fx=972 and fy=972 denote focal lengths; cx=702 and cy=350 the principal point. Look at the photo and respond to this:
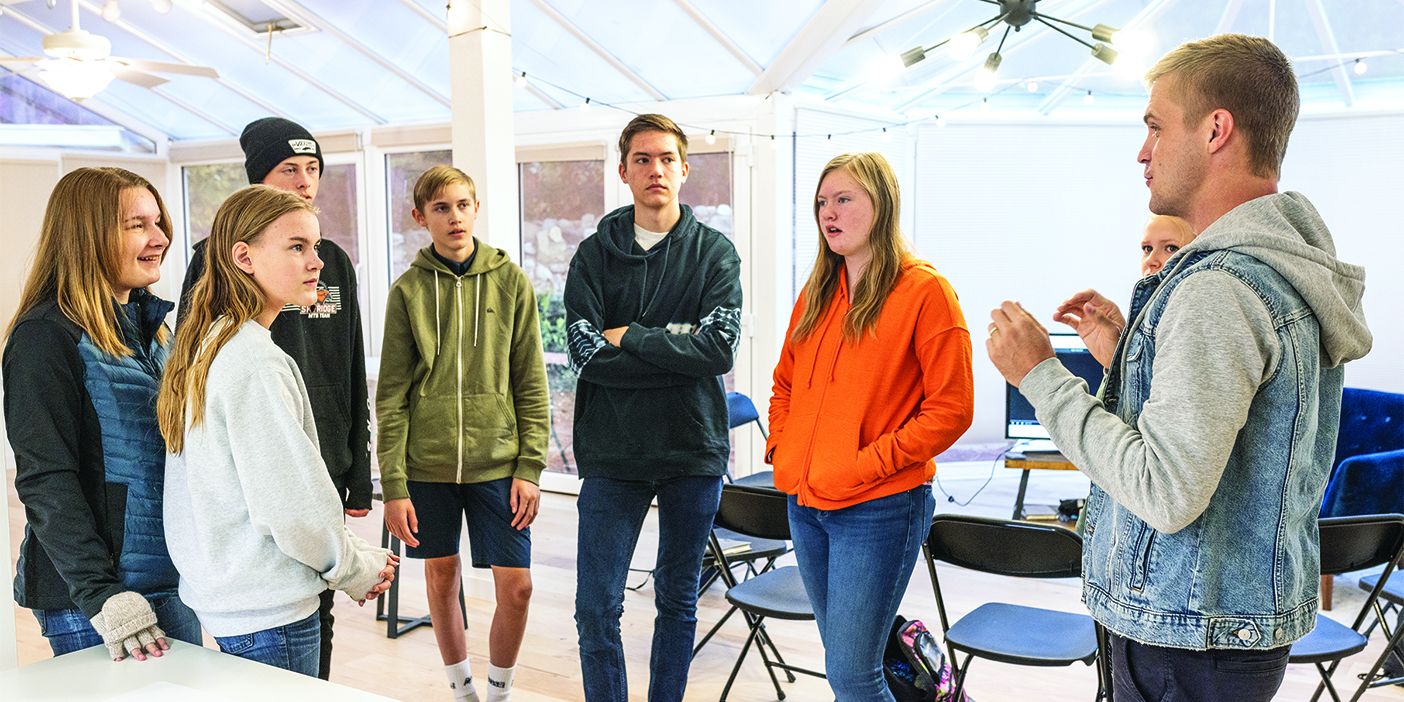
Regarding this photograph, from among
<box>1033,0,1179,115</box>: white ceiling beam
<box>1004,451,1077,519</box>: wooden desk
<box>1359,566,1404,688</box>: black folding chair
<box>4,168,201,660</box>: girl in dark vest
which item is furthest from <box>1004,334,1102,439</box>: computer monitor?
<box>4,168,201,660</box>: girl in dark vest

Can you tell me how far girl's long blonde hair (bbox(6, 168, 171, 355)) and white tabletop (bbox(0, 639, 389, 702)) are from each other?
1.75 feet

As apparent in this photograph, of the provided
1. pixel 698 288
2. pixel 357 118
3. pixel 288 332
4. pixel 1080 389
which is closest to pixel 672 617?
pixel 698 288

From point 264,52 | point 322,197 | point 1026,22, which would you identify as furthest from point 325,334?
point 322,197

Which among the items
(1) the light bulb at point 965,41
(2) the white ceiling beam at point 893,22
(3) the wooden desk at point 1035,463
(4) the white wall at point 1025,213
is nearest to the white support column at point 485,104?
(1) the light bulb at point 965,41

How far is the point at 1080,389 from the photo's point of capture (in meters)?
1.32

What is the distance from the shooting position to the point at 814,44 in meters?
4.85

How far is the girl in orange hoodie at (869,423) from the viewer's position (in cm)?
198

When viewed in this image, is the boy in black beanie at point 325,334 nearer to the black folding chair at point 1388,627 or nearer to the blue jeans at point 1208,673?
the blue jeans at point 1208,673

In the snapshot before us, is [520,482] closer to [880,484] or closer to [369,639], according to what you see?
[880,484]

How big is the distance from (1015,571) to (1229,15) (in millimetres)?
4440

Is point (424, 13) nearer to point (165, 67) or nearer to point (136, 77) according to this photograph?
point (165, 67)

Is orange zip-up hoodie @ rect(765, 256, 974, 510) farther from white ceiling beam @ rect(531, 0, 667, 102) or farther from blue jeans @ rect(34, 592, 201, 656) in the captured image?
white ceiling beam @ rect(531, 0, 667, 102)

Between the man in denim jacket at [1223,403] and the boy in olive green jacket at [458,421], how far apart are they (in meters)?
1.72

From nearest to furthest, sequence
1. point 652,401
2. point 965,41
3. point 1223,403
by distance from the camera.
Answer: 1. point 1223,403
2. point 652,401
3. point 965,41
